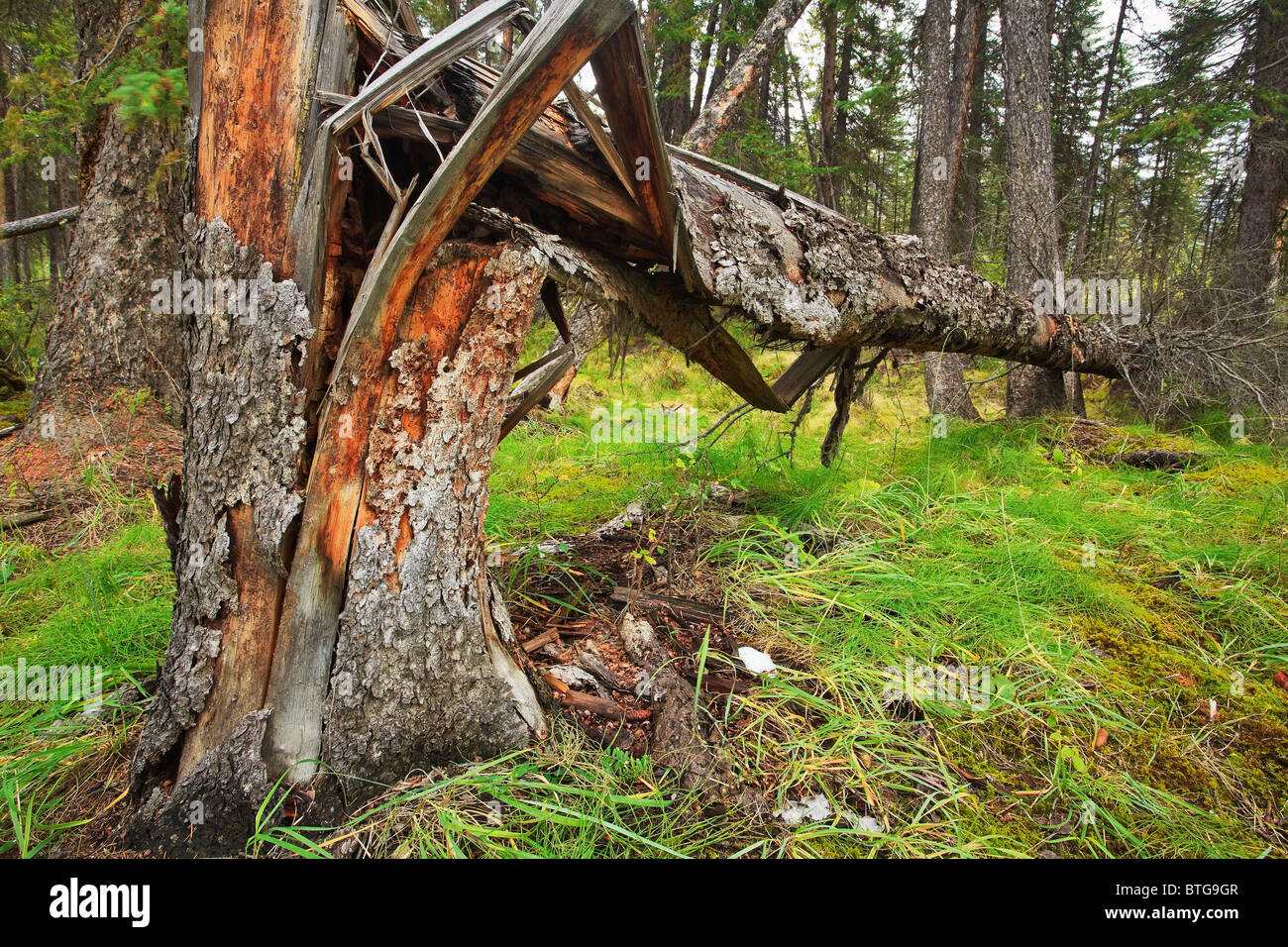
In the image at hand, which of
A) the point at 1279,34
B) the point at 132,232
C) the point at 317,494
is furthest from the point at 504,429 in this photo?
the point at 1279,34

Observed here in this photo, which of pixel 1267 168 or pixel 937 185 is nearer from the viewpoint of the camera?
pixel 1267 168

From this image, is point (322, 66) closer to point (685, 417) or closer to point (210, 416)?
point (210, 416)

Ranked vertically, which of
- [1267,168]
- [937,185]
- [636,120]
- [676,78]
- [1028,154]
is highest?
[676,78]

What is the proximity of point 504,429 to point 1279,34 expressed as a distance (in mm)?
9723

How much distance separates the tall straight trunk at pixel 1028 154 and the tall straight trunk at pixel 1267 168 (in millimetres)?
2296

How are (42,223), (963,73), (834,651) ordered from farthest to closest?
(963,73) → (42,223) → (834,651)

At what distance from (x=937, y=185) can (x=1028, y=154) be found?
159cm

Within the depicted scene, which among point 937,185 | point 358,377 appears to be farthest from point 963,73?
point 358,377

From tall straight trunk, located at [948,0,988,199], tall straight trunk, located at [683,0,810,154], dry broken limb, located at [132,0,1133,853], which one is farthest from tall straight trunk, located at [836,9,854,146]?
dry broken limb, located at [132,0,1133,853]

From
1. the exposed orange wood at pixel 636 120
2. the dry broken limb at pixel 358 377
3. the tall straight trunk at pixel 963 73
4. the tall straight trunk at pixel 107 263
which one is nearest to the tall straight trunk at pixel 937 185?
the tall straight trunk at pixel 963 73

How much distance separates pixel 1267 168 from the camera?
20.9ft

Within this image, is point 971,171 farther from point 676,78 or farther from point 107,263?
point 107,263

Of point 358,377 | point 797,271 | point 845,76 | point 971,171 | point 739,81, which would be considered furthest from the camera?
point 845,76

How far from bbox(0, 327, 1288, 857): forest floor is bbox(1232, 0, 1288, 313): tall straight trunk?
3723 millimetres
